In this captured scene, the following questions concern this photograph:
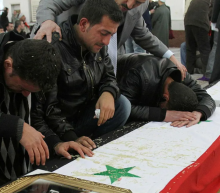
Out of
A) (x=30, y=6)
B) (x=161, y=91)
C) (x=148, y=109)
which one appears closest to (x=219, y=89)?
(x=161, y=91)

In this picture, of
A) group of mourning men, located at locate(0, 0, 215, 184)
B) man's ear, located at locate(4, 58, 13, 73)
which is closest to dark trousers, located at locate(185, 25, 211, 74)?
group of mourning men, located at locate(0, 0, 215, 184)

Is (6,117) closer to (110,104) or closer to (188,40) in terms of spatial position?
(110,104)

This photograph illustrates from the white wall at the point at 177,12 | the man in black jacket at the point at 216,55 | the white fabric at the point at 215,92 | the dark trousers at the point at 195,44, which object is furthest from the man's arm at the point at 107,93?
the white wall at the point at 177,12

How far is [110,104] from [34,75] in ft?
1.98

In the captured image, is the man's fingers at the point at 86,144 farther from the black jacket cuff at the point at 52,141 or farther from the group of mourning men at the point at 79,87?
the black jacket cuff at the point at 52,141

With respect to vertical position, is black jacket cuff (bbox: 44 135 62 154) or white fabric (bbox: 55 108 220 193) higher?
black jacket cuff (bbox: 44 135 62 154)

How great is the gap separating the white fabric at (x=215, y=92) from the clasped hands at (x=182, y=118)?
56 centimetres

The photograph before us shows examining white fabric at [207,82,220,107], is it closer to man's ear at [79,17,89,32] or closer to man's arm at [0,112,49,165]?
man's ear at [79,17,89,32]

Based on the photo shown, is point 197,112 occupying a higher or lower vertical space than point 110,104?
lower

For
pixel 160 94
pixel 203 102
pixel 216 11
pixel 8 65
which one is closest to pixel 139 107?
pixel 160 94

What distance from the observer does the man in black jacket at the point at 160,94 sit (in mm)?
2188

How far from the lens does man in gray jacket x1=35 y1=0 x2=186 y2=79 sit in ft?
6.05

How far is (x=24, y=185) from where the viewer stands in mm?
1124

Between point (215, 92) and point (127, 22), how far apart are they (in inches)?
42.5
